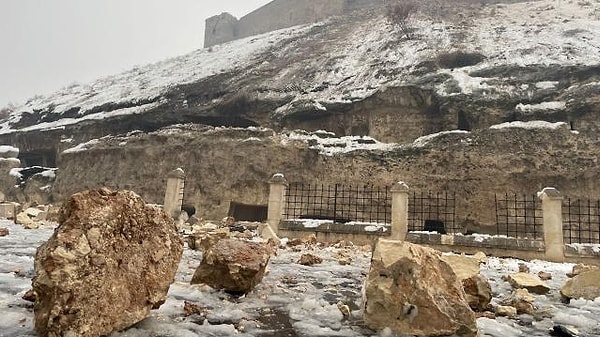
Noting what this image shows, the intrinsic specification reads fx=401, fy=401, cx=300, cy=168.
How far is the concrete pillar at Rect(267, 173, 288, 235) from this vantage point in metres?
14.6

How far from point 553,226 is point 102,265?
12.6 metres

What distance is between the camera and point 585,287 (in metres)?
5.36

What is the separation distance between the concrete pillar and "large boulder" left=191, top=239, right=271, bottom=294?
983 centimetres

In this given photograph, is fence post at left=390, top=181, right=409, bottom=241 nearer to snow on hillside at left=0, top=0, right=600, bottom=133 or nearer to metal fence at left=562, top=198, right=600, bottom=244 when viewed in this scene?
metal fence at left=562, top=198, right=600, bottom=244

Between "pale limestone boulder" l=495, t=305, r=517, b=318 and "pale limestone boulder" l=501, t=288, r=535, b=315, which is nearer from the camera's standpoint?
"pale limestone boulder" l=495, t=305, r=517, b=318

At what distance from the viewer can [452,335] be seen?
332 centimetres

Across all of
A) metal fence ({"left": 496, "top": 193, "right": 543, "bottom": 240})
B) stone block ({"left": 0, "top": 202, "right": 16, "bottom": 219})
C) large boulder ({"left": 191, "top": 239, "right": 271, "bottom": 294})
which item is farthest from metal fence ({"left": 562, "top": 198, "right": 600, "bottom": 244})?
stone block ({"left": 0, "top": 202, "right": 16, "bottom": 219})

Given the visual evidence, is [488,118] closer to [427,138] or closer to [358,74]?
[427,138]

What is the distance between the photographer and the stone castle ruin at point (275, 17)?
168 ft

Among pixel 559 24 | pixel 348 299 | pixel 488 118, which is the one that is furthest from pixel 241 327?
pixel 559 24

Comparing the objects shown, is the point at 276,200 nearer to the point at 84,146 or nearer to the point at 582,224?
the point at 582,224

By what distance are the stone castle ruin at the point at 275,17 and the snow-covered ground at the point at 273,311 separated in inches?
1877

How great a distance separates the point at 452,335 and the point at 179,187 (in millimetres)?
14889

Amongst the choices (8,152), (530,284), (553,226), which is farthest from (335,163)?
(8,152)
